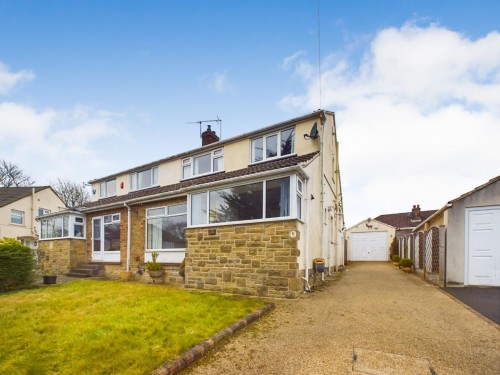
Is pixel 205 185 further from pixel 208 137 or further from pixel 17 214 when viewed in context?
pixel 17 214

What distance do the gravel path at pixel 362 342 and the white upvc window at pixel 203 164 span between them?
8.47 m

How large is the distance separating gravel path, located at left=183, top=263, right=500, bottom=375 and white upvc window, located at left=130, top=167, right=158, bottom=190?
40.4ft

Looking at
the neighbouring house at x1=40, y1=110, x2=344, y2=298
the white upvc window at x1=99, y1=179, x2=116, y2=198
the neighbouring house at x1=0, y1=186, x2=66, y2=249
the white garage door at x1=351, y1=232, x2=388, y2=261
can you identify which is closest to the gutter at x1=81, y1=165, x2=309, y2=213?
the neighbouring house at x1=40, y1=110, x2=344, y2=298

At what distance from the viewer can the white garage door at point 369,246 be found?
87.4 feet

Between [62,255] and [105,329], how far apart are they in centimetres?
1381

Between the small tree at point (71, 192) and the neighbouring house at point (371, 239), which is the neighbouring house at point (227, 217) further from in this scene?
the small tree at point (71, 192)

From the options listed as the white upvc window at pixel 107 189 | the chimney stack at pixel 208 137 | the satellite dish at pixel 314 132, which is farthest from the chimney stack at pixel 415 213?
the white upvc window at pixel 107 189

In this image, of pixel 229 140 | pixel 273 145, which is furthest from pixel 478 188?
pixel 229 140

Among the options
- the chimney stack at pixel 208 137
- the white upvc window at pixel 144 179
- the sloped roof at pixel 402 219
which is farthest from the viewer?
the sloped roof at pixel 402 219

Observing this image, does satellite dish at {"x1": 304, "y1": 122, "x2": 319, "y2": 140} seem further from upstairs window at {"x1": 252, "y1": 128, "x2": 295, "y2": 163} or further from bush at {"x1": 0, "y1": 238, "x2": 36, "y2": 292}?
bush at {"x1": 0, "y1": 238, "x2": 36, "y2": 292}

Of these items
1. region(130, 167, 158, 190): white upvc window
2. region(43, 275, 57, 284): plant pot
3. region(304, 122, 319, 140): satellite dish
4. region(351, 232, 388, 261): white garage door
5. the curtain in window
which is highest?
region(304, 122, 319, 140): satellite dish

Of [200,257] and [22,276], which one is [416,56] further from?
[22,276]

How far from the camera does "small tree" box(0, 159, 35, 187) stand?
35.4m

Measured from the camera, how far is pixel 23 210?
2694 cm
